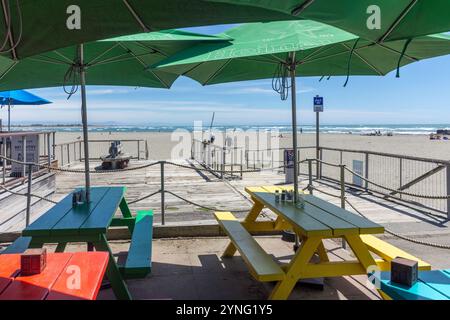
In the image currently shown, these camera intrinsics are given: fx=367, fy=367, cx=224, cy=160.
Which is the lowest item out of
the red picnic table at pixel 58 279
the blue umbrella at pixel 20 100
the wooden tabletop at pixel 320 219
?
the red picnic table at pixel 58 279

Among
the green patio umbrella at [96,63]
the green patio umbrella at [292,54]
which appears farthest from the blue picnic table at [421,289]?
the green patio umbrella at [96,63]

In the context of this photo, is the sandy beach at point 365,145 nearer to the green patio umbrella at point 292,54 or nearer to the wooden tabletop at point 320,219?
the green patio umbrella at point 292,54

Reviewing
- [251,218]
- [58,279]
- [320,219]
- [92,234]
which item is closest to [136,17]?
[58,279]

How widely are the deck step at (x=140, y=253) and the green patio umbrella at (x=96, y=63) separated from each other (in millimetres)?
796

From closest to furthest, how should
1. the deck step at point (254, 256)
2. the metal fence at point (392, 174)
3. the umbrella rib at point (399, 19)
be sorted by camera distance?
the umbrella rib at point (399, 19) < the deck step at point (254, 256) < the metal fence at point (392, 174)

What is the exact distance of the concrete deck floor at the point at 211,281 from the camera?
12.0 feet

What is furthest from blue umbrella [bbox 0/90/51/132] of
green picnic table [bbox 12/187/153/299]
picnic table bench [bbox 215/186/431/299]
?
picnic table bench [bbox 215/186/431/299]

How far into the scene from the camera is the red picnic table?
1.89m

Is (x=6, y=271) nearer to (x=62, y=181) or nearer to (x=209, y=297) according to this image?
(x=209, y=297)

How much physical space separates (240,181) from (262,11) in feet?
29.1

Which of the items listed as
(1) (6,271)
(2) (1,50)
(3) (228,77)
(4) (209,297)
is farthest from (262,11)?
(3) (228,77)

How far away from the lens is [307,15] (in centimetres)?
231

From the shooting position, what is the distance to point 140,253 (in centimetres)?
Answer: 347

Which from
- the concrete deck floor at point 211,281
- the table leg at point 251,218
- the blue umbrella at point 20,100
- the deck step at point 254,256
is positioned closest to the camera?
the deck step at point 254,256
